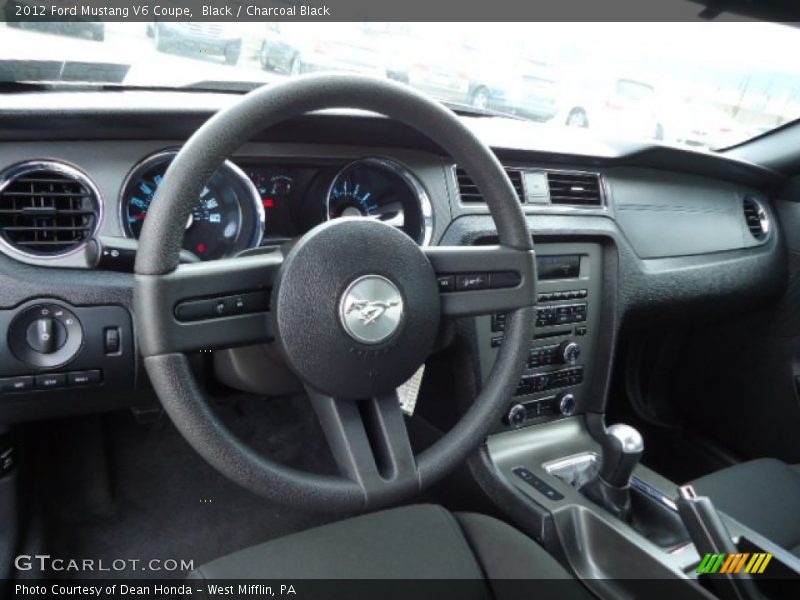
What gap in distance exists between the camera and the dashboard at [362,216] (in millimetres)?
1165

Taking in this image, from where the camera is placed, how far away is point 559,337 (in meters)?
1.74

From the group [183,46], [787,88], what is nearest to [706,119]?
[787,88]

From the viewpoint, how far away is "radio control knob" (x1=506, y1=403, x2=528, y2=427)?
5.55 ft

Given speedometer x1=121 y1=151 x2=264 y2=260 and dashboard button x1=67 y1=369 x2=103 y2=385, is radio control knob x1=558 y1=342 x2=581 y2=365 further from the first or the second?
dashboard button x1=67 y1=369 x2=103 y2=385

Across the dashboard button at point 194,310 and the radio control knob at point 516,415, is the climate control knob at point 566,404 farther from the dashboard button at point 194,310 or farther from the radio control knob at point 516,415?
the dashboard button at point 194,310

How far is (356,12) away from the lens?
5.01ft

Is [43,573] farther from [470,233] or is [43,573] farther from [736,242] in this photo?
[736,242]

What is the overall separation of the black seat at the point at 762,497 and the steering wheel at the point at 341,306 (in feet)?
2.72

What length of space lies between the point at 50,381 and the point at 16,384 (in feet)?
0.17

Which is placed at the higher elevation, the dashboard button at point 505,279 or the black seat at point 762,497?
the dashboard button at point 505,279

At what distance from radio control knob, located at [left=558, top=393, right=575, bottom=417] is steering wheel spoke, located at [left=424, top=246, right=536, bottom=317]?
2.39ft

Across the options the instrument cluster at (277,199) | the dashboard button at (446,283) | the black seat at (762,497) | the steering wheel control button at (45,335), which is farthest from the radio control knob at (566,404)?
the steering wheel control button at (45,335)

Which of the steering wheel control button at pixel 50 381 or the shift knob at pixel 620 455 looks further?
the shift knob at pixel 620 455

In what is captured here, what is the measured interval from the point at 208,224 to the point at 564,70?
1273 millimetres
